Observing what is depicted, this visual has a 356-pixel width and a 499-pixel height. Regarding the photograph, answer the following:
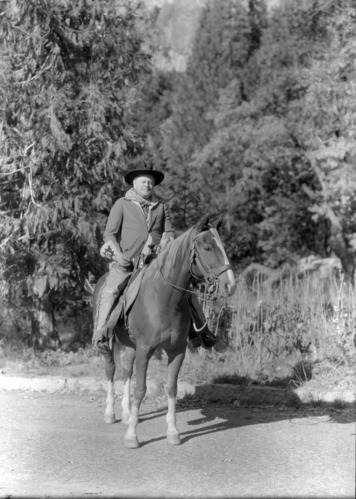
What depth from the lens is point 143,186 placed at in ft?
28.9

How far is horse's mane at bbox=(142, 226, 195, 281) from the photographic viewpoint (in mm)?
7738

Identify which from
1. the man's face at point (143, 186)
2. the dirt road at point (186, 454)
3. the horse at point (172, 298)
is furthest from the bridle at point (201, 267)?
the dirt road at point (186, 454)

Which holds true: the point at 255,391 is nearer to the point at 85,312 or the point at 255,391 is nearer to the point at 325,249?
the point at 85,312

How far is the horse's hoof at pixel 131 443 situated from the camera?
7.76 m

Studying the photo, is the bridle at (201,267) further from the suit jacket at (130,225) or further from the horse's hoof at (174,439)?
the horse's hoof at (174,439)

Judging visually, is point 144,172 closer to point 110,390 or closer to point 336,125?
point 110,390

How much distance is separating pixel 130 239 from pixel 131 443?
2.24 m

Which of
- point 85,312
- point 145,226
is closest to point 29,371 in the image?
point 85,312

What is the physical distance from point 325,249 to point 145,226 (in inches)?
929

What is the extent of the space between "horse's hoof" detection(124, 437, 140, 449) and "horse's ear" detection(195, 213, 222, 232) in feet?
7.08

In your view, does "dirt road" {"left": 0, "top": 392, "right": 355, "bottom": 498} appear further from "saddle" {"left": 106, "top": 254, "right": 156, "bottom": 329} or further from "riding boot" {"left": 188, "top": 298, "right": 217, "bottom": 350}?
"saddle" {"left": 106, "top": 254, "right": 156, "bottom": 329}

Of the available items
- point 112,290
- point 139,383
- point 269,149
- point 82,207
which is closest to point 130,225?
point 112,290

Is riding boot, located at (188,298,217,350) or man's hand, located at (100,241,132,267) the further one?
man's hand, located at (100,241,132,267)

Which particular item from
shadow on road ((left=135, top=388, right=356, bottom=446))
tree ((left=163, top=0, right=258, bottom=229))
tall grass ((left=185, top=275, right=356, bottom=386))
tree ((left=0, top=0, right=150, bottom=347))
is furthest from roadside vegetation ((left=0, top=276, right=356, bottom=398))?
tree ((left=163, top=0, right=258, bottom=229))
